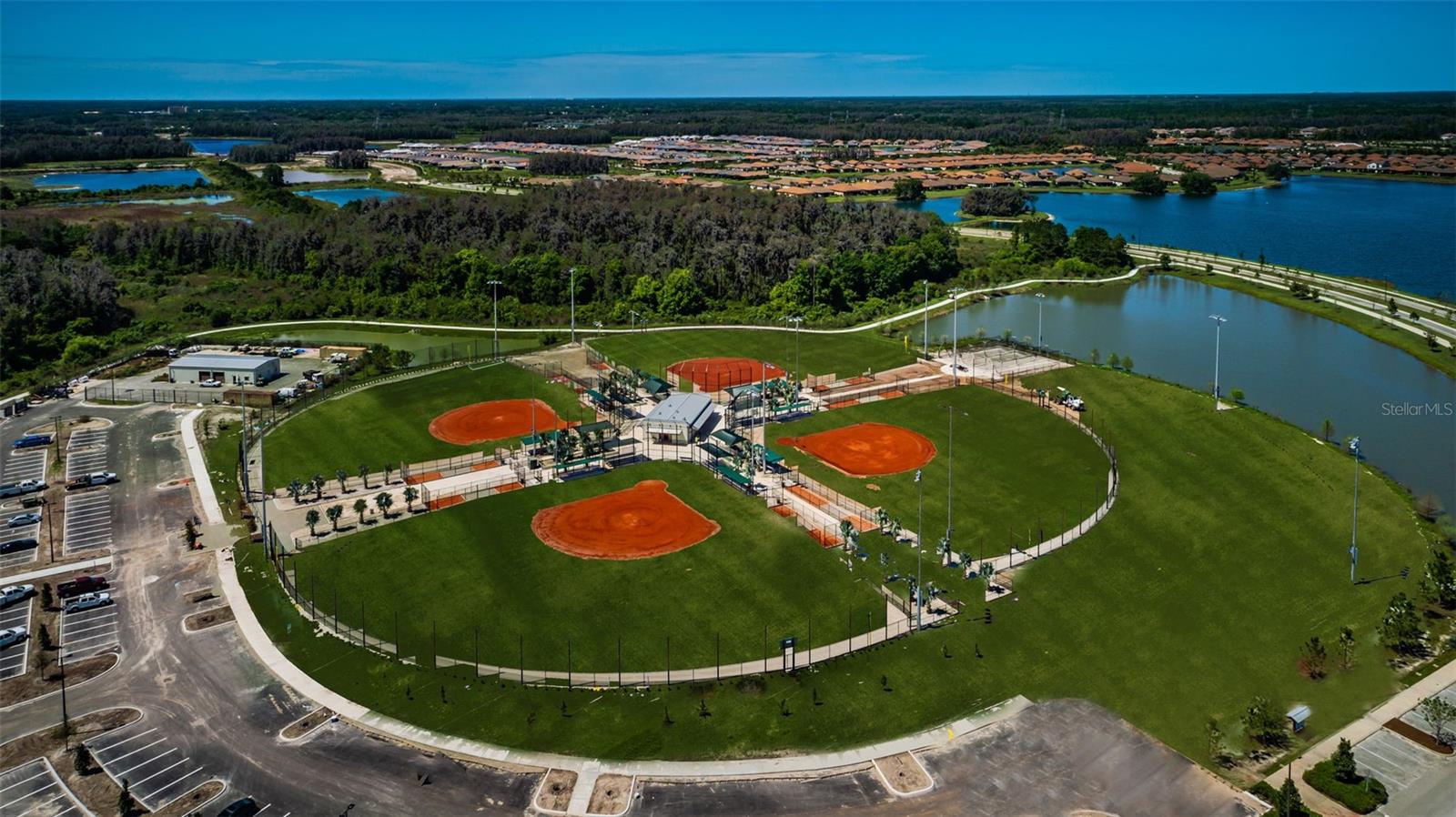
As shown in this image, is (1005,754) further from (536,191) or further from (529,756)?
(536,191)

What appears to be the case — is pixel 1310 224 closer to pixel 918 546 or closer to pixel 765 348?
pixel 765 348

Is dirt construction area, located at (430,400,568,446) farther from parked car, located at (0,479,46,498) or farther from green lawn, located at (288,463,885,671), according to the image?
parked car, located at (0,479,46,498)

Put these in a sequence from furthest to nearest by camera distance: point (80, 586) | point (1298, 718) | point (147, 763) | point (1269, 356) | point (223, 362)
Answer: point (1269, 356) < point (223, 362) < point (80, 586) < point (1298, 718) < point (147, 763)

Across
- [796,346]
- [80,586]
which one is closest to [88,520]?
[80,586]

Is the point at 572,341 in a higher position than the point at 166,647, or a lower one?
higher

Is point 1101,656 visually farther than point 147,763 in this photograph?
Yes

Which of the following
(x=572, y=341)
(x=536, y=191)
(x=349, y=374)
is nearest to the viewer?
(x=349, y=374)

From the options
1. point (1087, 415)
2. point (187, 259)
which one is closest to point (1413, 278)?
point (1087, 415)
